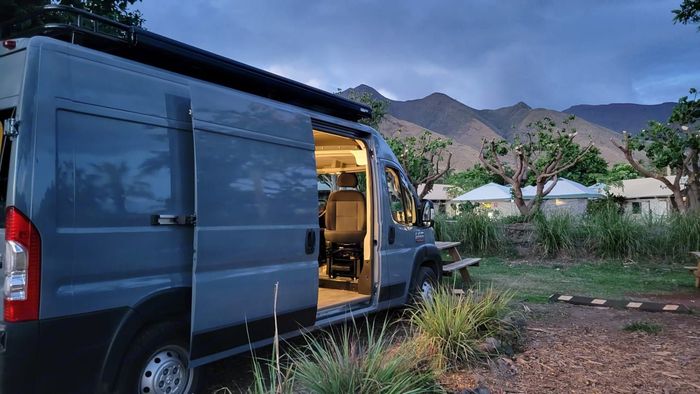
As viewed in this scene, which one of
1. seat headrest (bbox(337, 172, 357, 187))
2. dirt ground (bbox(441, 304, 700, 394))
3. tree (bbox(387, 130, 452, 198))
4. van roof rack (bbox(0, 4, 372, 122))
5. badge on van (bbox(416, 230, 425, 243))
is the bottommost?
dirt ground (bbox(441, 304, 700, 394))

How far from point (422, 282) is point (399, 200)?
120 centimetres

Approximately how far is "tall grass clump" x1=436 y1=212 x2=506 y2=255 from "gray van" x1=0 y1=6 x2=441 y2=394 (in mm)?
10353

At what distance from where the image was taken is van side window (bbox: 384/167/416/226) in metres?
7.17

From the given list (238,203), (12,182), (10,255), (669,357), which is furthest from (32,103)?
(669,357)

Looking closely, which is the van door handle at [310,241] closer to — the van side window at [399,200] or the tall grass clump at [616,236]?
the van side window at [399,200]

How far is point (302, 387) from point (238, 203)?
157 cm

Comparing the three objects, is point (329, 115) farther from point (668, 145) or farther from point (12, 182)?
point (668, 145)

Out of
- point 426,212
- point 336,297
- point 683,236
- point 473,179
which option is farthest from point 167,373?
point 473,179

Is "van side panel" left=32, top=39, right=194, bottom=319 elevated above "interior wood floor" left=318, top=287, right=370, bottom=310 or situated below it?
above

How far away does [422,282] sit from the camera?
7.45 m

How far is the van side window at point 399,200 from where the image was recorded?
7.17m

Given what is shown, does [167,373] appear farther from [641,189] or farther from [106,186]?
[641,189]

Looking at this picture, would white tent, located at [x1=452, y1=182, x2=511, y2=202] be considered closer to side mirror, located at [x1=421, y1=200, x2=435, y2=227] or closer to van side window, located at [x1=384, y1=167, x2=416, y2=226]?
side mirror, located at [x1=421, y1=200, x2=435, y2=227]

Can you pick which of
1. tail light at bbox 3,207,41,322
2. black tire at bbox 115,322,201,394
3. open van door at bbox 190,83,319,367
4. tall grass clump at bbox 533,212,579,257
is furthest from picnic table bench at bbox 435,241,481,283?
tail light at bbox 3,207,41,322
